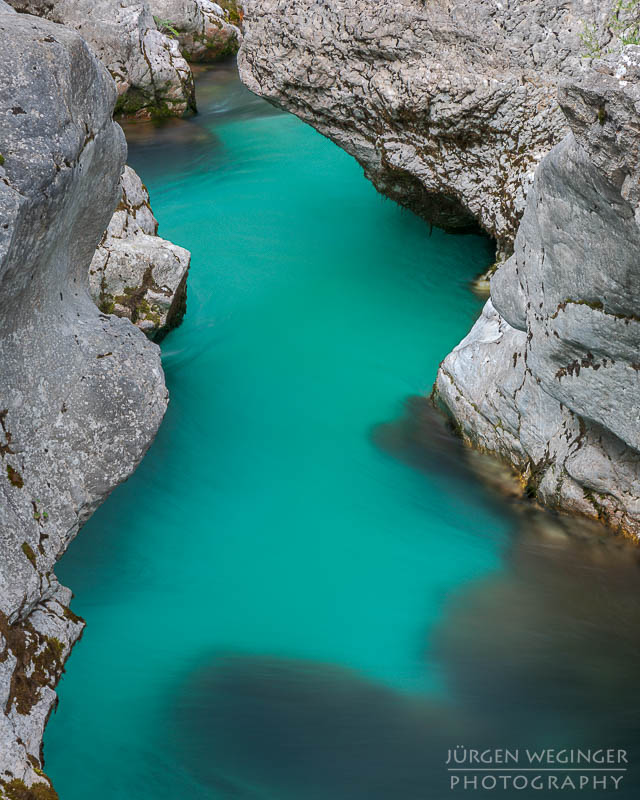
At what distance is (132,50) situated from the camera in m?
10.6

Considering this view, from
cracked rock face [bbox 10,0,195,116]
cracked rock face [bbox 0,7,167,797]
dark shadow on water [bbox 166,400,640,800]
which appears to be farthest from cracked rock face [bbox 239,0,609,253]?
cracked rock face [bbox 10,0,195,116]

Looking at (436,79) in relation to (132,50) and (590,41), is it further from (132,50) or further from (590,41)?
(132,50)

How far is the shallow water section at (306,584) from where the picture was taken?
3.83 m

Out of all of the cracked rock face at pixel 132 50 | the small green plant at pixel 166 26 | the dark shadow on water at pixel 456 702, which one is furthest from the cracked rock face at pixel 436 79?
the small green plant at pixel 166 26

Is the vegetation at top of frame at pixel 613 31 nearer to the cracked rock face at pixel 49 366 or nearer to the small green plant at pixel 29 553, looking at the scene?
the cracked rock face at pixel 49 366

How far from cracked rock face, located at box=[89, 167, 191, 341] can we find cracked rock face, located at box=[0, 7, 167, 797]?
2202mm

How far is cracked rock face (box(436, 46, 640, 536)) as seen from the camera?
3307 millimetres

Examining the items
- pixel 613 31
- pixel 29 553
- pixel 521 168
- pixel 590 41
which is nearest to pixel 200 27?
pixel 521 168

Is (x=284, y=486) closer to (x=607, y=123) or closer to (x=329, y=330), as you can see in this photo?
(x=329, y=330)

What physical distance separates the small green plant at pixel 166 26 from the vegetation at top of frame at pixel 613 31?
27.8 ft

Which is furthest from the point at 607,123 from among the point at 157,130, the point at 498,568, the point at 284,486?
the point at 157,130

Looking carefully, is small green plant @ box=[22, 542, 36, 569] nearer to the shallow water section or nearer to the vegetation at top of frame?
the shallow water section

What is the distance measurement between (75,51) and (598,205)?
2.45 m

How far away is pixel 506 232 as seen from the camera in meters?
6.73
